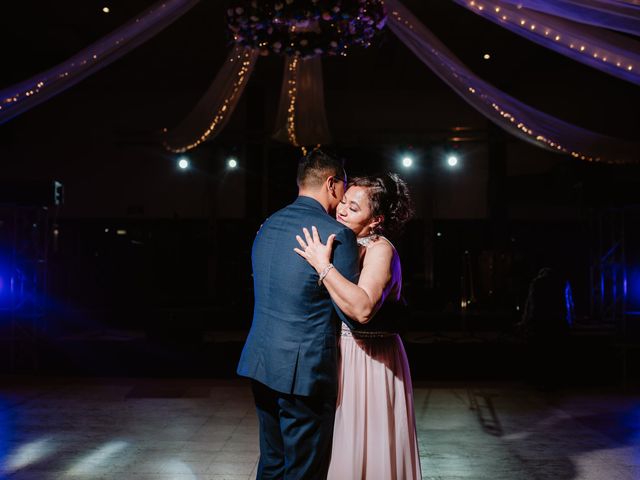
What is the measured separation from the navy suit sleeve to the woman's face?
1.51 ft

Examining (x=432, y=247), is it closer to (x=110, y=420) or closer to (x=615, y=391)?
(x=615, y=391)

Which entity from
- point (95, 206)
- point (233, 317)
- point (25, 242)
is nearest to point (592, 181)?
point (233, 317)

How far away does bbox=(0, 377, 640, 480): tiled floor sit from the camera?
385 cm

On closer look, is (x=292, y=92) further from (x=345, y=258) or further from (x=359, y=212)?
(x=345, y=258)

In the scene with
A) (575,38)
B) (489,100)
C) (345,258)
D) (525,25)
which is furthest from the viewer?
(489,100)

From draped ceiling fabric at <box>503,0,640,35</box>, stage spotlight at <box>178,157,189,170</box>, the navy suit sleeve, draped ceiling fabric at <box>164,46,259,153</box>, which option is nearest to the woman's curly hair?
the navy suit sleeve

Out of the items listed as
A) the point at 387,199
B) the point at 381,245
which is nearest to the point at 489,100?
the point at 387,199

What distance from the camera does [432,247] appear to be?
11.9 m

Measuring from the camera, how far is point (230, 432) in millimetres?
4758

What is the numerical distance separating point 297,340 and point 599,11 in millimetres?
2306

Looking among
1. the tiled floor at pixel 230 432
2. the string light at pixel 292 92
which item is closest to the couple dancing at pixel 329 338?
the tiled floor at pixel 230 432

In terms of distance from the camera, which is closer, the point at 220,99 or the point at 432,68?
the point at 432,68

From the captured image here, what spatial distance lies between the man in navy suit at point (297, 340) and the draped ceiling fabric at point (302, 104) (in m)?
3.16

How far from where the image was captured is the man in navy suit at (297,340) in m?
2.00
